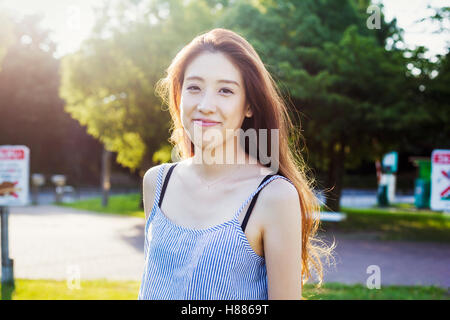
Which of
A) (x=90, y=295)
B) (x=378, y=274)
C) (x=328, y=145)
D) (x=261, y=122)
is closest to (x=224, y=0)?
(x=328, y=145)

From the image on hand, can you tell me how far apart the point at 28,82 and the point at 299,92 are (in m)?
25.4

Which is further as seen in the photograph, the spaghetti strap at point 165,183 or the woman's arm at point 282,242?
the spaghetti strap at point 165,183

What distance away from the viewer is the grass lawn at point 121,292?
539cm

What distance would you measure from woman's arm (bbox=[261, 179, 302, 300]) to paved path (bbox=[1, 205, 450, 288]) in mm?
5597

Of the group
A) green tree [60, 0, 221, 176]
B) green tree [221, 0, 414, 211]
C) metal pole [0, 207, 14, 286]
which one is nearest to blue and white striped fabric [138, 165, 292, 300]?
metal pole [0, 207, 14, 286]

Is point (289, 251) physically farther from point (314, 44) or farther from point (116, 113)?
point (116, 113)

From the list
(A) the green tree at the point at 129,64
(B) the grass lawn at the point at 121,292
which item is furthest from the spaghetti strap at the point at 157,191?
(A) the green tree at the point at 129,64

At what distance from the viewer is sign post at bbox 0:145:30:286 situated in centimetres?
591

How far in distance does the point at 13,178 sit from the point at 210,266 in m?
5.13

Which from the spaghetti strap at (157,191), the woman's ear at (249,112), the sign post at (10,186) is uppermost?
the woman's ear at (249,112)

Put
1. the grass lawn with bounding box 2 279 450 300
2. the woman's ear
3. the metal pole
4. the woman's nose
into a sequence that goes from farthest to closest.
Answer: the metal pole < the grass lawn with bounding box 2 279 450 300 < the woman's ear < the woman's nose

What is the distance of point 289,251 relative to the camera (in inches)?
59.1

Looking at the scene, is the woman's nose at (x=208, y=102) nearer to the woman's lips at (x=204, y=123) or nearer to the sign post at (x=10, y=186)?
the woman's lips at (x=204, y=123)

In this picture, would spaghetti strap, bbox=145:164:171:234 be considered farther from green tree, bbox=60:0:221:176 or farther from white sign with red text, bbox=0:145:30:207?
green tree, bbox=60:0:221:176
